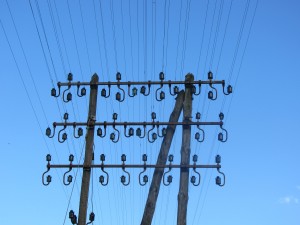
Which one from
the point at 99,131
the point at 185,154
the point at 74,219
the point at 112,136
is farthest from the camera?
the point at 99,131

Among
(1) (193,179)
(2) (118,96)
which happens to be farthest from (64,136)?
(1) (193,179)

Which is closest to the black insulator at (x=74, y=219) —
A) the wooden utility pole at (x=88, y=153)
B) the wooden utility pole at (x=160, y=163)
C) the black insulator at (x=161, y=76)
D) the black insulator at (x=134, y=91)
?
the wooden utility pole at (x=88, y=153)

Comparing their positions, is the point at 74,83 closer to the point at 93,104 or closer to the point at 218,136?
the point at 93,104

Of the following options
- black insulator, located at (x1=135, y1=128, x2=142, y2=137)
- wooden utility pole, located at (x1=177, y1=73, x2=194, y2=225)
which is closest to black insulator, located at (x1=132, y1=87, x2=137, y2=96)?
black insulator, located at (x1=135, y1=128, x2=142, y2=137)

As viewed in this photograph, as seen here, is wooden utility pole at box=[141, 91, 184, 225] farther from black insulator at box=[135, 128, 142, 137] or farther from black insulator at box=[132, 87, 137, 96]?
black insulator at box=[132, 87, 137, 96]

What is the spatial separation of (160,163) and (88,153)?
1544 mm

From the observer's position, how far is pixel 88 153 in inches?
476

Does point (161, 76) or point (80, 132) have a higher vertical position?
point (161, 76)

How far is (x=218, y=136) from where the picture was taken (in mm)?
11844

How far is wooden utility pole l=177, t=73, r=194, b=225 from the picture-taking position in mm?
11547

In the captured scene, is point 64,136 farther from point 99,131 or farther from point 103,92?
point 103,92

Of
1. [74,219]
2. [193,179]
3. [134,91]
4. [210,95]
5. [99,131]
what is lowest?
[74,219]

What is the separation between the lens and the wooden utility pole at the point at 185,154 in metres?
11.5

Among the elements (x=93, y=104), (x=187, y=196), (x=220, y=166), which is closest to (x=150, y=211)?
(x=187, y=196)
